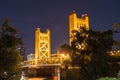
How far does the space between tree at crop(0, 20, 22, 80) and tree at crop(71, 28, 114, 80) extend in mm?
5661

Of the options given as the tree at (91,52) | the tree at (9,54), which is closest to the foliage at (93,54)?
the tree at (91,52)

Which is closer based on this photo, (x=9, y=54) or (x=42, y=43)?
(x=9, y=54)

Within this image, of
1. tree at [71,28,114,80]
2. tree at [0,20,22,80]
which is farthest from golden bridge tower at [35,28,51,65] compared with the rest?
tree at [0,20,22,80]

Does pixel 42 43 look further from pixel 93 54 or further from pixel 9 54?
pixel 9 54

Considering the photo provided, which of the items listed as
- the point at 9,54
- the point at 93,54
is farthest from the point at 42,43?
the point at 9,54

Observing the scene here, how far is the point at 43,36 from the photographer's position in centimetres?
11506

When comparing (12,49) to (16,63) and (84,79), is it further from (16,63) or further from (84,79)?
(84,79)

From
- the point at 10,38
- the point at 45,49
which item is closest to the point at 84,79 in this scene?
the point at 10,38

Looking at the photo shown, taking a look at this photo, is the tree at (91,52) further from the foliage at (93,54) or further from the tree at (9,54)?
the tree at (9,54)

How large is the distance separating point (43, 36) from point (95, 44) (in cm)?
9124

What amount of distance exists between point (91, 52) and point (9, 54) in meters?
7.34

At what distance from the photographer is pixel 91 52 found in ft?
79.4

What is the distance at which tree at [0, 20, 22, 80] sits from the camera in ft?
64.8

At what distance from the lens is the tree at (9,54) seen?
64.8ft
